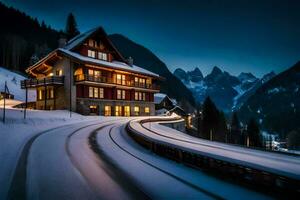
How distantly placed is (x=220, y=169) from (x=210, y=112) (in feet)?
250

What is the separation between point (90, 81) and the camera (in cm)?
4278

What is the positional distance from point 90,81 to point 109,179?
36000 mm

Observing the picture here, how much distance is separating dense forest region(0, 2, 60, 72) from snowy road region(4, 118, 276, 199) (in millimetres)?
79485

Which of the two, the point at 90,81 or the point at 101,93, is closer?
the point at 90,81

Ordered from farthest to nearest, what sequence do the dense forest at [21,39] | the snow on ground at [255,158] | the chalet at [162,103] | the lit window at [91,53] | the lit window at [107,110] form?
the dense forest at [21,39] → the chalet at [162,103] → the lit window at [91,53] → the lit window at [107,110] → the snow on ground at [255,158]

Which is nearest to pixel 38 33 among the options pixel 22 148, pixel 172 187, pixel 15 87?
pixel 15 87

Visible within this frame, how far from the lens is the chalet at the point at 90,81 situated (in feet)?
142

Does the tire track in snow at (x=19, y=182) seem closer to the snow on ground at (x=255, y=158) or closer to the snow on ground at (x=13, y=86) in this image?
the snow on ground at (x=255, y=158)

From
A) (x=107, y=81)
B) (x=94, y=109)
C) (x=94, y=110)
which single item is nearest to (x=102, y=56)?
(x=107, y=81)

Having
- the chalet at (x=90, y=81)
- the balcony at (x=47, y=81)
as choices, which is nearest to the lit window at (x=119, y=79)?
the chalet at (x=90, y=81)

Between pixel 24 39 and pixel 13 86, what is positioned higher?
pixel 24 39

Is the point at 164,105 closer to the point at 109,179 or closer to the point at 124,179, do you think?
the point at 124,179

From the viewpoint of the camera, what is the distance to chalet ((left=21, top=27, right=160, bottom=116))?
43.2 meters

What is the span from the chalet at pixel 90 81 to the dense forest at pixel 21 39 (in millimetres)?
39853
